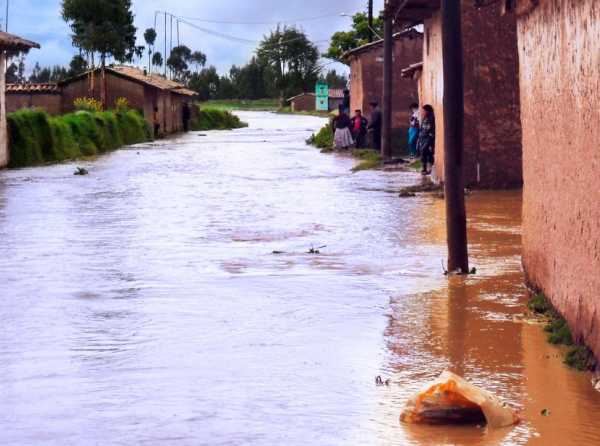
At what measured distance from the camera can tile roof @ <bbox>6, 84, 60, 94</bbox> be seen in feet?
172

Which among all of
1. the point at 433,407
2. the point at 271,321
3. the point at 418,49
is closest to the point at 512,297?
the point at 271,321

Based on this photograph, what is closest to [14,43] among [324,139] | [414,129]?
[414,129]

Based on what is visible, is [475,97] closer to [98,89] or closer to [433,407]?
[433,407]

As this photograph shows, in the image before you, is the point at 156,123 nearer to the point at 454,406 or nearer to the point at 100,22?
the point at 100,22

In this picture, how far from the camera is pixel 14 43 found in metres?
30.9

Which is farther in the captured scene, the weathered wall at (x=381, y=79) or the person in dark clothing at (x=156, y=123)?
the person in dark clothing at (x=156, y=123)

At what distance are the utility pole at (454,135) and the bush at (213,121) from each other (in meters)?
64.9

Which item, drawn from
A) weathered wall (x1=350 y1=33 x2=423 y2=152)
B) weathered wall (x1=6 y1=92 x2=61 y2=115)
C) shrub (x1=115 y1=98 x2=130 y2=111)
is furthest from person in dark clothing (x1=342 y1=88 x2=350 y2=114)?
weathered wall (x1=6 y1=92 x2=61 y2=115)

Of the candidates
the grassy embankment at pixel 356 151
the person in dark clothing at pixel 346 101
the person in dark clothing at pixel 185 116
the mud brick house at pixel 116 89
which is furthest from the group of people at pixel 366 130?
the person in dark clothing at pixel 185 116

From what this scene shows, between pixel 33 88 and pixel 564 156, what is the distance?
46843 millimetres

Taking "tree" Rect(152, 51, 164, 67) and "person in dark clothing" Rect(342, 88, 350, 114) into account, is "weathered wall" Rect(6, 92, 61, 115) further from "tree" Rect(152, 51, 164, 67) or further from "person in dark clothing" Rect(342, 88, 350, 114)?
"tree" Rect(152, 51, 164, 67)

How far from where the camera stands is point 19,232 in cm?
1703

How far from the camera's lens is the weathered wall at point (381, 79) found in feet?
123

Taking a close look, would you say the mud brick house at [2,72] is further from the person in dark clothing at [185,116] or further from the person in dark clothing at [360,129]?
the person in dark clothing at [185,116]
